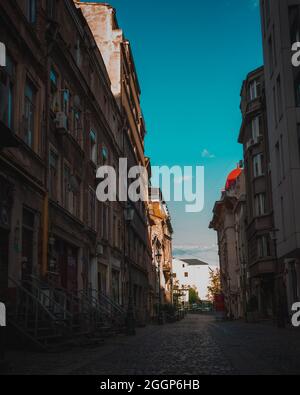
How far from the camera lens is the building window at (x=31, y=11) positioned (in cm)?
1807

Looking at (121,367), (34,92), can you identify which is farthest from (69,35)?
(121,367)

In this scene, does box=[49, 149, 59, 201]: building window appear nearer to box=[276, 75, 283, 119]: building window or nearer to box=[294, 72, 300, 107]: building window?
box=[294, 72, 300, 107]: building window

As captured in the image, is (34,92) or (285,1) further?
(285,1)

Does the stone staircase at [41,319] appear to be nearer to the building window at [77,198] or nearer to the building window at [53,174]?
the building window at [53,174]

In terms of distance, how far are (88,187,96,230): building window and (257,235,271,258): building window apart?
21.6 meters

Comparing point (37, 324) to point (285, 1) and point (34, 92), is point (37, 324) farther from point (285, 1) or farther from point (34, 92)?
point (285, 1)

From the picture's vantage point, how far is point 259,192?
156 ft

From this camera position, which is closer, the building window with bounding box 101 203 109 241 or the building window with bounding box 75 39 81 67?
the building window with bounding box 75 39 81 67

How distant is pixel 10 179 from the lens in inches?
607

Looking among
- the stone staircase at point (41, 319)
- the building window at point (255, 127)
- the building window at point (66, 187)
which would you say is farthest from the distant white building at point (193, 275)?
the stone staircase at point (41, 319)

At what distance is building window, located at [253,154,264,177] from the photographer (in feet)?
159

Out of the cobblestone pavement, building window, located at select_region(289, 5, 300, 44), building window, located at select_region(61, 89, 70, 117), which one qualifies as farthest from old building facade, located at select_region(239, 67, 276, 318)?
the cobblestone pavement

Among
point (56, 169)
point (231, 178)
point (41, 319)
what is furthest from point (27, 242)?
point (231, 178)
